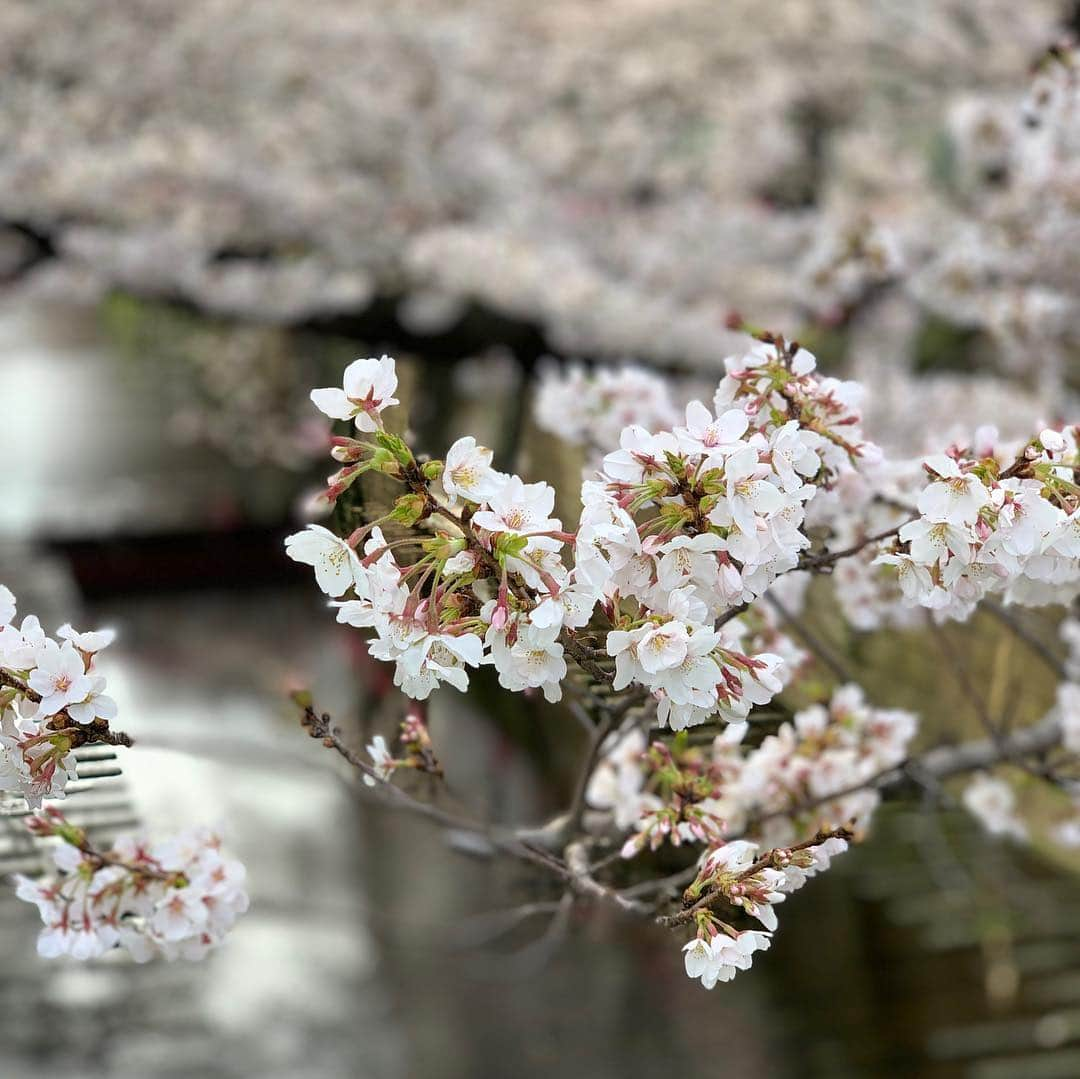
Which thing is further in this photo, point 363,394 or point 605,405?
point 605,405

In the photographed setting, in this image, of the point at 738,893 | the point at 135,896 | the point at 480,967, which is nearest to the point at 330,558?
the point at 738,893

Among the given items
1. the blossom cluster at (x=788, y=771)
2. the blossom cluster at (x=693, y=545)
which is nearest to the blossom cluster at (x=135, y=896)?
the blossom cluster at (x=788, y=771)

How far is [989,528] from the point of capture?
88cm

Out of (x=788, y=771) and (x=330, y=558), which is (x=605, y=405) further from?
(x=330, y=558)

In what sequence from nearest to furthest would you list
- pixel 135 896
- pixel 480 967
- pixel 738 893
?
pixel 738 893 < pixel 135 896 < pixel 480 967

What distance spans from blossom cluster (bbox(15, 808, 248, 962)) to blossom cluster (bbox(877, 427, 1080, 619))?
721 mm

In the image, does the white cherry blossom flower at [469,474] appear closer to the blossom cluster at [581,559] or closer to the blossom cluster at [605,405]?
the blossom cluster at [581,559]

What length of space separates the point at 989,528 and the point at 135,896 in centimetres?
86

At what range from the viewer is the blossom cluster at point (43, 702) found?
874 mm

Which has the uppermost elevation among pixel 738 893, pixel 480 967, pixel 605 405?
pixel 605 405

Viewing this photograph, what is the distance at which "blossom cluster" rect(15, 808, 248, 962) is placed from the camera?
1.16 meters

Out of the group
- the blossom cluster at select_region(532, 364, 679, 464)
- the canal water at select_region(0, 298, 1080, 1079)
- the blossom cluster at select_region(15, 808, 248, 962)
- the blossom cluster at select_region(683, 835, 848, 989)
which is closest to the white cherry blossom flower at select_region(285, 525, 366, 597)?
the blossom cluster at select_region(683, 835, 848, 989)

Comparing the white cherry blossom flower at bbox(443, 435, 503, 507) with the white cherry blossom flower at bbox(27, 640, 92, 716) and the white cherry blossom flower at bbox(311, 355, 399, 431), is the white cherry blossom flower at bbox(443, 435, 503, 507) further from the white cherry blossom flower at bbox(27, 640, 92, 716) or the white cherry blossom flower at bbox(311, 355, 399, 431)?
the white cherry blossom flower at bbox(27, 640, 92, 716)

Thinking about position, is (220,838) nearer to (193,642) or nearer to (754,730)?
(754,730)
